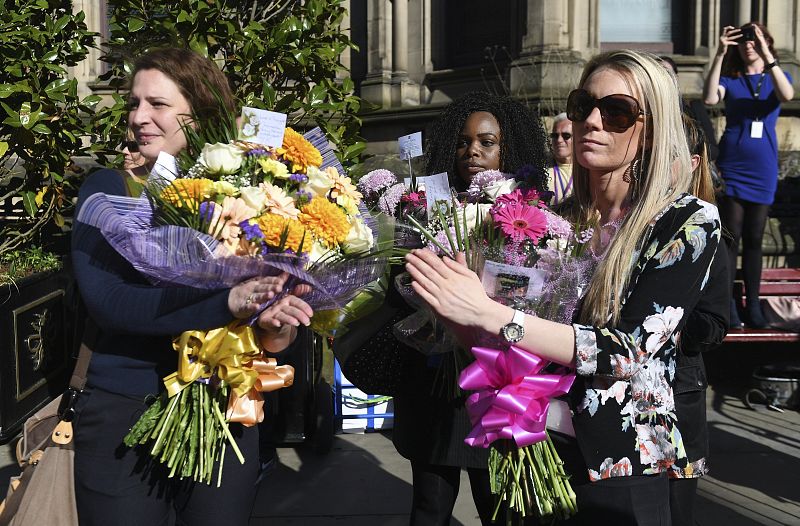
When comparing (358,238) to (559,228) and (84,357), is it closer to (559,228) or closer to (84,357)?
(559,228)

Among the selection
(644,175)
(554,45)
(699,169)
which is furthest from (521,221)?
(554,45)

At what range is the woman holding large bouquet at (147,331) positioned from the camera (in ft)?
6.18

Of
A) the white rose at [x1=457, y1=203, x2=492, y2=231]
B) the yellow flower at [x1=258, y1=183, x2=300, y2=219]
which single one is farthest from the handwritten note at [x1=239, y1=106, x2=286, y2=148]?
the white rose at [x1=457, y1=203, x2=492, y2=231]

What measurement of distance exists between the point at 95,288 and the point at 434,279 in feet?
3.01

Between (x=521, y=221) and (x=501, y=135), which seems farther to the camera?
(x=501, y=135)

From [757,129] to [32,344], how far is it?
215 inches

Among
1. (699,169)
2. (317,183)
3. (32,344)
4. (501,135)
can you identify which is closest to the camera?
(317,183)

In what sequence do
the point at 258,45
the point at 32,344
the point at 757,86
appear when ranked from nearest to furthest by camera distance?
the point at 258,45, the point at 32,344, the point at 757,86

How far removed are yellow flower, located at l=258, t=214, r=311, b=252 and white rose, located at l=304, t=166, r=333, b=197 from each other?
232mm

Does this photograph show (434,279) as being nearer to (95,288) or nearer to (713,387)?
(95,288)

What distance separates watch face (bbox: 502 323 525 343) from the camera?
1.69 metres

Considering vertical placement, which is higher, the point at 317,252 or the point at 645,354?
the point at 317,252

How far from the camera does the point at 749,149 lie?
5.64 m

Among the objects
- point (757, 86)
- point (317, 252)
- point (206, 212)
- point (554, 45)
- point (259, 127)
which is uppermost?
point (554, 45)
